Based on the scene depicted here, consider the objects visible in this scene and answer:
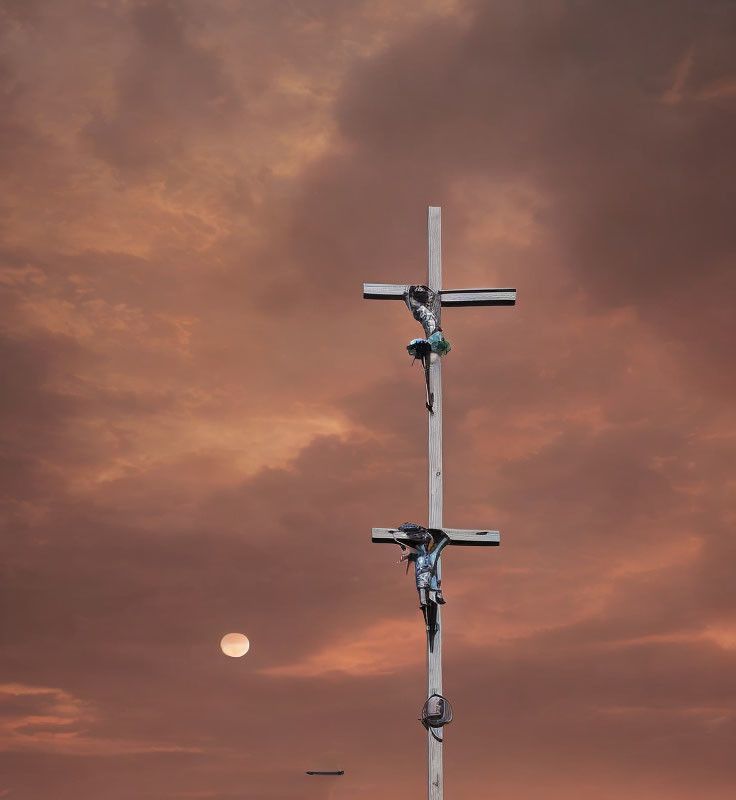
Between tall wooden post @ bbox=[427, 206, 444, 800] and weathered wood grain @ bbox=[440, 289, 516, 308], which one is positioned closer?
tall wooden post @ bbox=[427, 206, 444, 800]

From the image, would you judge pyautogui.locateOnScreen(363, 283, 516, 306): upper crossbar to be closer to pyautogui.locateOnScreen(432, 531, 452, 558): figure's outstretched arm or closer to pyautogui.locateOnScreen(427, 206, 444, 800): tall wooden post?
pyautogui.locateOnScreen(427, 206, 444, 800): tall wooden post

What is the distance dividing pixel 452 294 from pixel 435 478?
2750mm

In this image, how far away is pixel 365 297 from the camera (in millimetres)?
17438

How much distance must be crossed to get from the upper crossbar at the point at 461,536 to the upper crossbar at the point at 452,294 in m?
3.31

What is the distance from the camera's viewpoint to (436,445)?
648 inches

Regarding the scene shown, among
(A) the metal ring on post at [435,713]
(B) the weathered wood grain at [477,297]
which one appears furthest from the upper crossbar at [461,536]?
(B) the weathered wood grain at [477,297]

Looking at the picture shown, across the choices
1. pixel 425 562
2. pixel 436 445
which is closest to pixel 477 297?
pixel 436 445

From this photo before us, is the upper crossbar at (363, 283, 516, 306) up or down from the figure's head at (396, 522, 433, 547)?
up

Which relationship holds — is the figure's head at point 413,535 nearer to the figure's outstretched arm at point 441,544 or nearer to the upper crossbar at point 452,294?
the figure's outstretched arm at point 441,544

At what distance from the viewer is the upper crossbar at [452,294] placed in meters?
17.3

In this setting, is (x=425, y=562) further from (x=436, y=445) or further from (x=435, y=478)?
(x=436, y=445)

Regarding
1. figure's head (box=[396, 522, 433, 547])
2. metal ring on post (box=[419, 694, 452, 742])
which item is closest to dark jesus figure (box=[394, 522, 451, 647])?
figure's head (box=[396, 522, 433, 547])

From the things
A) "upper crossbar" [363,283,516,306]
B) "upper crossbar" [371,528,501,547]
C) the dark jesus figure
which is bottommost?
the dark jesus figure

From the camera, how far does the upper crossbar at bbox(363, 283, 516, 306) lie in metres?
17.3
